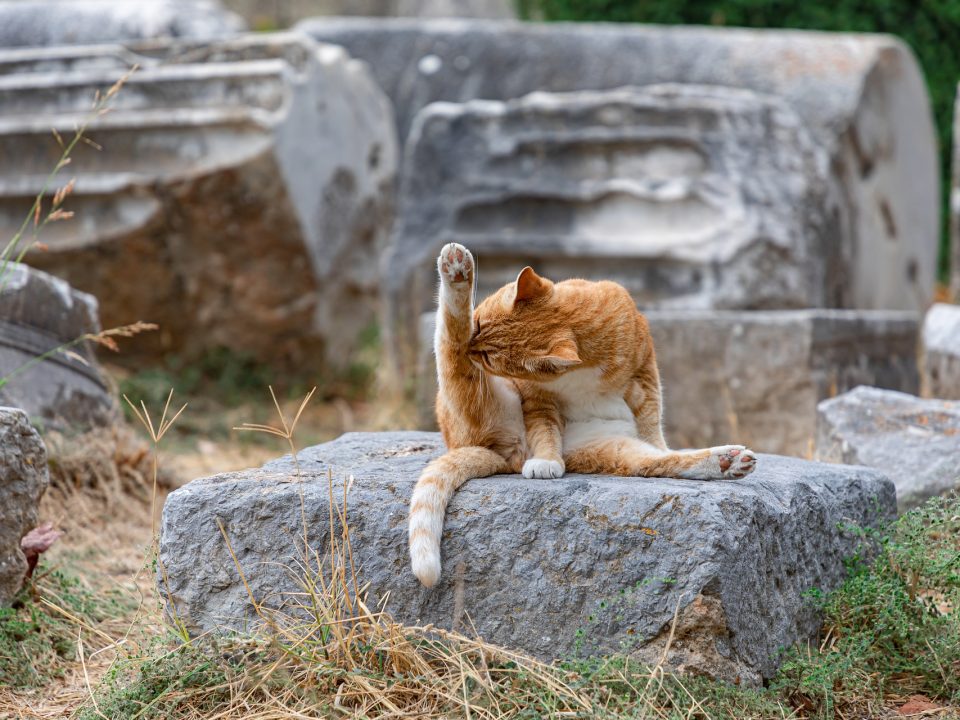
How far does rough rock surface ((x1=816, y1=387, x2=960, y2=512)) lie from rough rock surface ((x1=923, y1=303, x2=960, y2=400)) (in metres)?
0.84

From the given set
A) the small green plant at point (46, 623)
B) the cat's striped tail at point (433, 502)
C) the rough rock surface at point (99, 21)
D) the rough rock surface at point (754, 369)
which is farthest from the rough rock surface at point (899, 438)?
the rough rock surface at point (99, 21)

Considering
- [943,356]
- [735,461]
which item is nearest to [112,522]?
[735,461]

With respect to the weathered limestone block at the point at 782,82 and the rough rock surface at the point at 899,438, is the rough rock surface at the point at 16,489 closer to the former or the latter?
the rough rock surface at the point at 899,438

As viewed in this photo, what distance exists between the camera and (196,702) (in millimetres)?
2234

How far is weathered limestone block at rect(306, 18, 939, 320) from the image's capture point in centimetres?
607

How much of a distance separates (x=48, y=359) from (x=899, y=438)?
9.69ft

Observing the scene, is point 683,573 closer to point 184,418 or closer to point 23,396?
point 23,396

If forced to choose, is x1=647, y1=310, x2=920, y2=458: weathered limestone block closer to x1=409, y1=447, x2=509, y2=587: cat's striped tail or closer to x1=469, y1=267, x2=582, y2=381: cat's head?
x1=469, y1=267, x2=582, y2=381: cat's head

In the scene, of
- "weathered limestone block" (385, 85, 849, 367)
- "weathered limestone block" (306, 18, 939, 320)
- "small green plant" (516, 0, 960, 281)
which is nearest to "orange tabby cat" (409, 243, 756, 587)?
"weathered limestone block" (385, 85, 849, 367)

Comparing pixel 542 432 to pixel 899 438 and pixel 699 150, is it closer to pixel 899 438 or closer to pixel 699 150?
pixel 899 438

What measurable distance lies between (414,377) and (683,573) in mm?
3790

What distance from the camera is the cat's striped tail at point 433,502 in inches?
86.5

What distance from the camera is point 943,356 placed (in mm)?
4469

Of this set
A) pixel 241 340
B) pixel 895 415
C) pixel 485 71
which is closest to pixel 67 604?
pixel 895 415
